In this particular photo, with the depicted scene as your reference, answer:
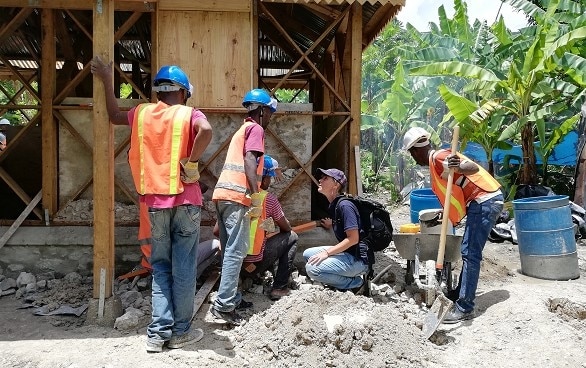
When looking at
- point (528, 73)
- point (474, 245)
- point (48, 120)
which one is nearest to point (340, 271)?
point (474, 245)

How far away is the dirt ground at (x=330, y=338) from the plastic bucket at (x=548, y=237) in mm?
1106

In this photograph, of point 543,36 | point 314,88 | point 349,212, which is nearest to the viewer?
point 349,212

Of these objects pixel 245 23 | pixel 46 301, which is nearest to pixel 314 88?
pixel 245 23

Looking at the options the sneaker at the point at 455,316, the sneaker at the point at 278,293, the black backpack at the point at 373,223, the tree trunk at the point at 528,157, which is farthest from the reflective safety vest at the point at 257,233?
the tree trunk at the point at 528,157

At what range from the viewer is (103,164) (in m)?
4.39

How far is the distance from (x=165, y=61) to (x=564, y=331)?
4948 millimetres

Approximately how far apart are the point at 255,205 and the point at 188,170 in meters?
0.87

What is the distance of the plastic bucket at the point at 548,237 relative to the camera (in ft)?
19.5

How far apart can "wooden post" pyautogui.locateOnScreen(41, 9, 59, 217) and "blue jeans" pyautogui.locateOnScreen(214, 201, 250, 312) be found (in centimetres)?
274

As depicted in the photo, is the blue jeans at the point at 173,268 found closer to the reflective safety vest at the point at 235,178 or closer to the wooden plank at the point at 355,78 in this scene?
the reflective safety vest at the point at 235,178

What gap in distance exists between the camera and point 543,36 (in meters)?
8.26

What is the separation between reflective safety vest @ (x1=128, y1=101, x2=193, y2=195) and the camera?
12.9 feet

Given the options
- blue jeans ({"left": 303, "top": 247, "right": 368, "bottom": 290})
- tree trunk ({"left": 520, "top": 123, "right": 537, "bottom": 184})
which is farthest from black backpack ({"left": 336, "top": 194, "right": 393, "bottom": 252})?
tree trunk ({"left": 520, "top": 123, "right": 537, "bottom": 184})

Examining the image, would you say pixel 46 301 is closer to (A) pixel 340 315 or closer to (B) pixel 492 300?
(A) pixel 340 315
